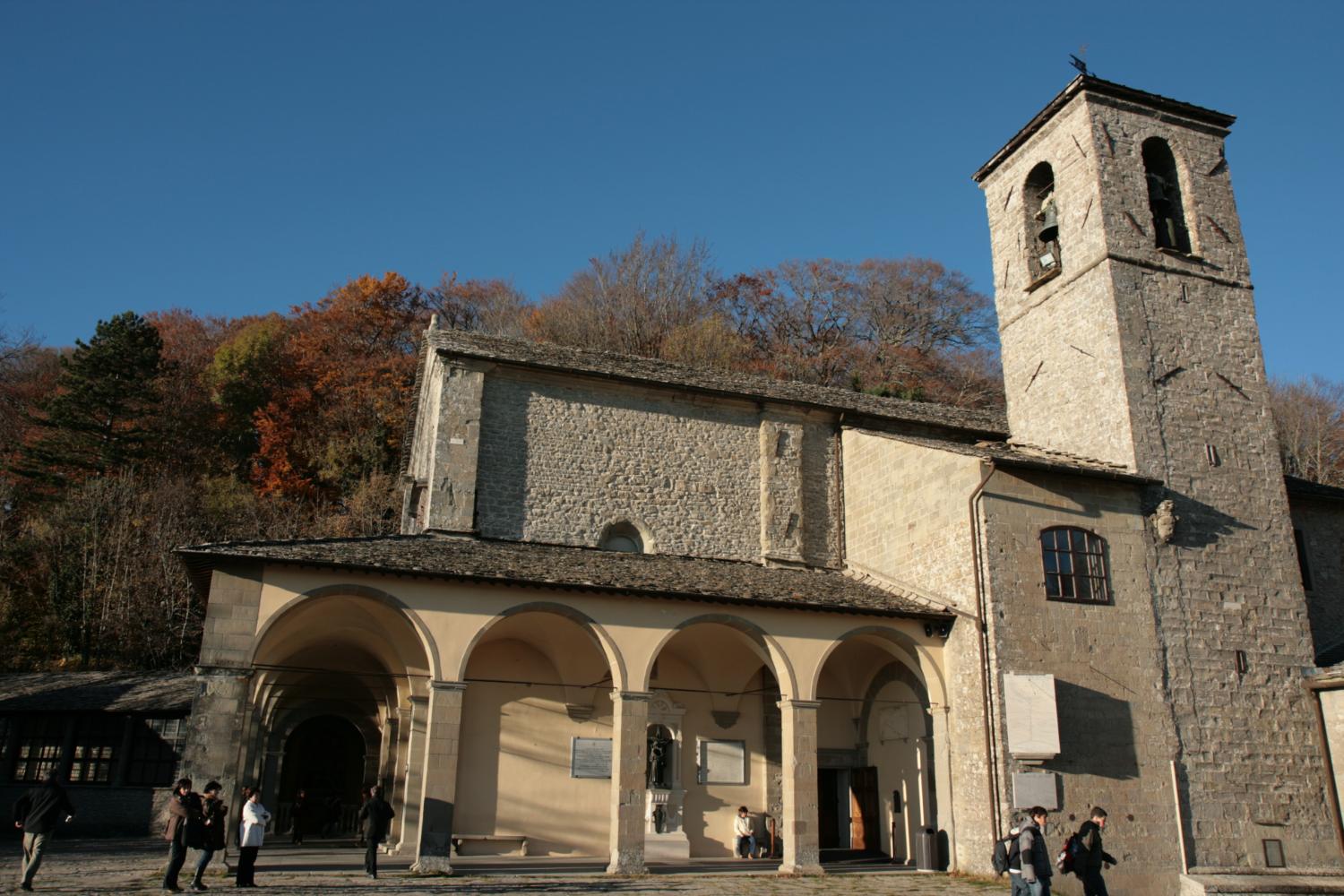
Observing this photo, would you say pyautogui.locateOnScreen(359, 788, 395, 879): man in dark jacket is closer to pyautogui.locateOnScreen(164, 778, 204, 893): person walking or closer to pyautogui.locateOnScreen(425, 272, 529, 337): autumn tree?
pyautogui.locateOnScreen(164, 778, 204, 893): person walking

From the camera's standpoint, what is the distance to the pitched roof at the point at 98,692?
19234 millimetres

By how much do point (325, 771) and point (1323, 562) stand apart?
63.7ft

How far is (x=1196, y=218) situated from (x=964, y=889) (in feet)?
41.3

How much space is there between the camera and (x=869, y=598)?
15.4m

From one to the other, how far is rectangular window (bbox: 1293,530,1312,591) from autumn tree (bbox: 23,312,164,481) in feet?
95.0

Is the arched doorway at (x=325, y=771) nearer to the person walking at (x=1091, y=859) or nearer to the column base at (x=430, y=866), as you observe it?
the column base at (x=430, y=866)

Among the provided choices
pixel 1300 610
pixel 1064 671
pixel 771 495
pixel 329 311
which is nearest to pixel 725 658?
pixel 771 495

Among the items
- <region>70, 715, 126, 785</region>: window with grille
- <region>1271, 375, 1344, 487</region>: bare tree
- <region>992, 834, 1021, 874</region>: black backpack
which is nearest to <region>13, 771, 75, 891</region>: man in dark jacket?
<region>992, 834, 1021, 874</region>: black backpack

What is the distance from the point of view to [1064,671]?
14133mm

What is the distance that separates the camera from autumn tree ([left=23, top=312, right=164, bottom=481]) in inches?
1092

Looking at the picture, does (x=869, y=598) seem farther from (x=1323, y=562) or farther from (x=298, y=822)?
(x=298, y=822)

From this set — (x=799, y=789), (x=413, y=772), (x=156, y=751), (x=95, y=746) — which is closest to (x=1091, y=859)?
(x=799, y=789)

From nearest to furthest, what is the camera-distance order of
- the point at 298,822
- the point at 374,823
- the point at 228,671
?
the point at 374,823, the point at 228,671, the point at 298,822

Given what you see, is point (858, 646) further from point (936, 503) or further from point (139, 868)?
point (139, 868)
